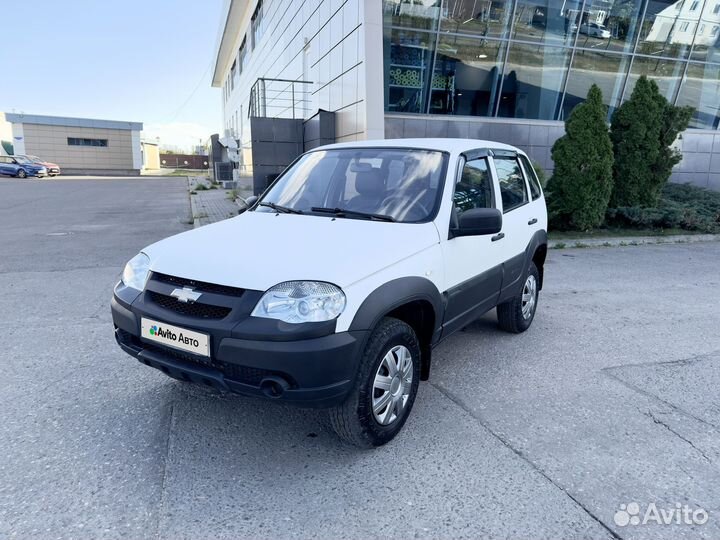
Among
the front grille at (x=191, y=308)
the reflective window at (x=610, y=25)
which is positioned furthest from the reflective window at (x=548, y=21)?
the front grille at (x=191, y=308)

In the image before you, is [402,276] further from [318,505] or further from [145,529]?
[145,529]

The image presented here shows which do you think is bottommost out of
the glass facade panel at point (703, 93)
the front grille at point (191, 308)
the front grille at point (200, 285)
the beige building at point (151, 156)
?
the beige building at point (151, 156)

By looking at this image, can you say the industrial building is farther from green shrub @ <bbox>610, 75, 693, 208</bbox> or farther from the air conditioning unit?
the air conditioning unit

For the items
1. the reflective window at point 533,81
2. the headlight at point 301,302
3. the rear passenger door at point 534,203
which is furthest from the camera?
the reflective window at point 533,81

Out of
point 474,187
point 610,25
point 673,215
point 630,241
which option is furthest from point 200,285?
point 610,25

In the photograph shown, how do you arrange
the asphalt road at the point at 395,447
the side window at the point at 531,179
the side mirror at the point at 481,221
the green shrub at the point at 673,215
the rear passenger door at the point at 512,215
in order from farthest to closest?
the green shrub at the point at 673,215, the side window at the point at 531,179, the rear passenger door at the point at 512,215, the side mirror at the point at 481,221, the asphalt road at the point at 395,447

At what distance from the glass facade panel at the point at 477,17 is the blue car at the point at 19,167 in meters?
35.3

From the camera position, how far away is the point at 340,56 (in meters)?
13.6

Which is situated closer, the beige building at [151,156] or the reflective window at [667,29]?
the reflective window at [667,29]

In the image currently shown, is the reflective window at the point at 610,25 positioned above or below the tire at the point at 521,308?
above

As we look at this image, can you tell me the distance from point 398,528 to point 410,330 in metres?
1.11

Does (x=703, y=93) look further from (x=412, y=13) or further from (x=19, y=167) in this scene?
(x=19, y=167)

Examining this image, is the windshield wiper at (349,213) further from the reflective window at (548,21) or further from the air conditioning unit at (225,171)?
the air conditioning unit at (225,171)

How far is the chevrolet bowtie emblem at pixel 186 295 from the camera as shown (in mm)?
2680
